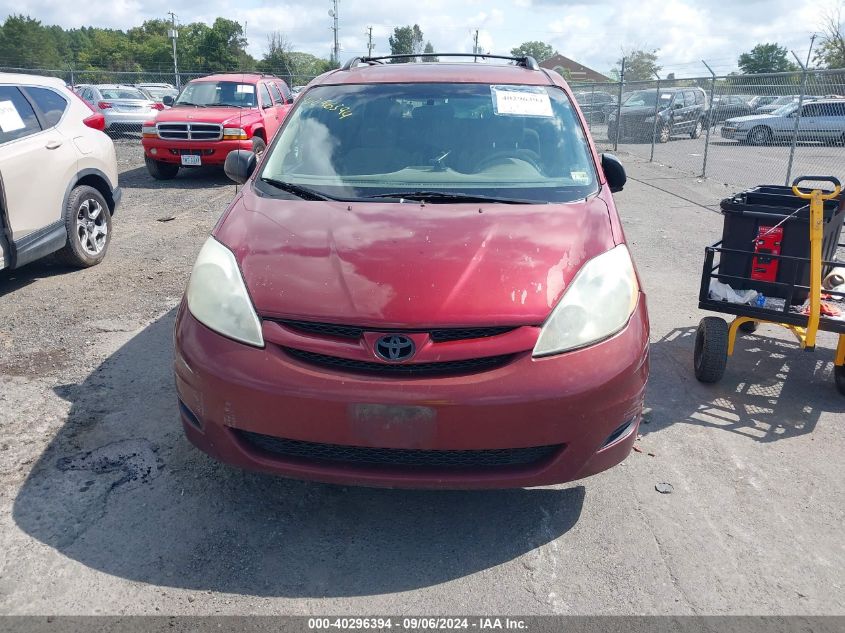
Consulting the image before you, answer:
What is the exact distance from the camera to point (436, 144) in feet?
12.8

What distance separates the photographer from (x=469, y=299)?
267 cm

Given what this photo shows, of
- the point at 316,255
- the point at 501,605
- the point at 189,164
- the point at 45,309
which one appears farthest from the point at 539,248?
the point at 189,164

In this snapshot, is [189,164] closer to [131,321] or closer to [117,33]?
[131,321]

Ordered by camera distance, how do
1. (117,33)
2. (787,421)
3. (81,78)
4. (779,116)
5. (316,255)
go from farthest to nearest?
(117,33)
(81,78)
(779,116)
(787,421)
(316,255)

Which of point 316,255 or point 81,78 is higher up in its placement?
point 81,78

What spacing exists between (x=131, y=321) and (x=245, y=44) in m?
60.4

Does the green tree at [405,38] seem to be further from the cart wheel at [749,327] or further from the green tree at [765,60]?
the cart wheel at [749,327]

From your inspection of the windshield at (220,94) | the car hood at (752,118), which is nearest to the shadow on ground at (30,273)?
the windshield at (220,94)

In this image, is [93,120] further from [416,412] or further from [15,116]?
[416,412]

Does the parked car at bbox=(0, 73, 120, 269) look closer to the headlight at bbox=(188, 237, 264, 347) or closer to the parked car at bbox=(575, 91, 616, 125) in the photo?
the headlight at bbox=(188, 237, 264, 347)

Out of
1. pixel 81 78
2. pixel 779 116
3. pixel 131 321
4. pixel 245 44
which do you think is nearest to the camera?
pixel 131 321

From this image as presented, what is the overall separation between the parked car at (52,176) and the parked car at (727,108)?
416 inches

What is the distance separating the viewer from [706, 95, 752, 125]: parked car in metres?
12.7

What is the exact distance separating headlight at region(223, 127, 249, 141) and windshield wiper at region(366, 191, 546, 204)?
372 inches
